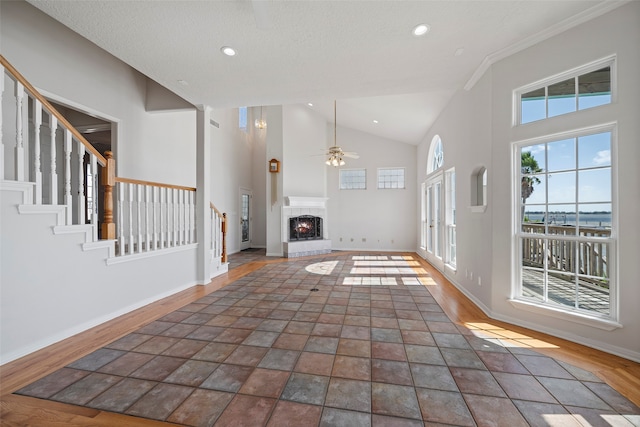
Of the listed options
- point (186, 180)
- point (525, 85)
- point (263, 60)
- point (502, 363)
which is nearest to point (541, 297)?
point (502, 363)

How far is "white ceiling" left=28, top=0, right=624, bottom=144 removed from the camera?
2201 mm

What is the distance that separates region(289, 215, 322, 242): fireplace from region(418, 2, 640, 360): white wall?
4309 mm

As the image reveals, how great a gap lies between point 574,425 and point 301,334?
6.45ft

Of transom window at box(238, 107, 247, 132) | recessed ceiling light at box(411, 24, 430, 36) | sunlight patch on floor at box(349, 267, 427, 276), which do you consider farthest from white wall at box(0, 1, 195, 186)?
recessed ceiling light at box(411, 24, 430, 36)

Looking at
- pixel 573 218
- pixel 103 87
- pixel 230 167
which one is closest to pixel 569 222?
pixel 573 218

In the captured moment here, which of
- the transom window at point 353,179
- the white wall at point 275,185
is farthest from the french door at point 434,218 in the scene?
the white wall at point 275,185

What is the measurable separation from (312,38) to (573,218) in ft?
10.00

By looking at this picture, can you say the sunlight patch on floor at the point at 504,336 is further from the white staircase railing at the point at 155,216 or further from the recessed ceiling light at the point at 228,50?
the white staircase railing at the point at 155,216

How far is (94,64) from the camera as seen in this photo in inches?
152

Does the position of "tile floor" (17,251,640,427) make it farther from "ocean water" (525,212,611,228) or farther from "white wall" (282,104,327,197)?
"white wall" (282,104,327,197)

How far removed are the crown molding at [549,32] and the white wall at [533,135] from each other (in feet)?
0.15

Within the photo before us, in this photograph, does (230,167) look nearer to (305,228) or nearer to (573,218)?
(305,228)

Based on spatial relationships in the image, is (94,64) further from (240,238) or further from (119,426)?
(240,238)

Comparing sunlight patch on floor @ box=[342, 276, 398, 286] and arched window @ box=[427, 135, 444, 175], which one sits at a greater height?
arched window @ box=[427, 135, 444, 175]
